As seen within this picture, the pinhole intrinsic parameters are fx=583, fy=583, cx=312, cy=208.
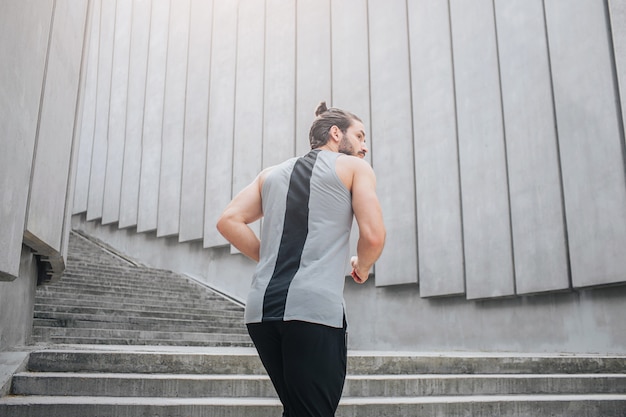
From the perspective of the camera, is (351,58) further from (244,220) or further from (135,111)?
(244,220)

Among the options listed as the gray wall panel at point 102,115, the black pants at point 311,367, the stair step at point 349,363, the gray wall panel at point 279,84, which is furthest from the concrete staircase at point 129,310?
the black pants at point 311,367

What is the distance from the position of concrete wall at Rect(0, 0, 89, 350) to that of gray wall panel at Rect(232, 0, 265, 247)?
241 inches

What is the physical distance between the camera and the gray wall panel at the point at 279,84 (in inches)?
444

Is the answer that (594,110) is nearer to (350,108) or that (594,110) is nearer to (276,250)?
(350,108)

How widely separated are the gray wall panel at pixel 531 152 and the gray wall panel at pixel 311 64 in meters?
3.66

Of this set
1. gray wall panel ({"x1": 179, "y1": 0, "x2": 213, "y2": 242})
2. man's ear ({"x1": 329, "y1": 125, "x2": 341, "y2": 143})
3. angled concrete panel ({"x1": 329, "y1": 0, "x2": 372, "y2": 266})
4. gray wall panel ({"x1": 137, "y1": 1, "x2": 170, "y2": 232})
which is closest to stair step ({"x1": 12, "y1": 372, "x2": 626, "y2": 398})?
man's ear ({"x1": 329, "y1": 125, "x2": 341, "y2": 143})

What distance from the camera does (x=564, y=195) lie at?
277 inches

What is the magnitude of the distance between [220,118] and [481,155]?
21.1ft

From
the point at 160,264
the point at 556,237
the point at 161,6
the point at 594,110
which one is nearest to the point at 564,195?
the point at 556,237

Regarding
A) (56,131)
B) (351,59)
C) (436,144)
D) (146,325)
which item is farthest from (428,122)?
(56,131)

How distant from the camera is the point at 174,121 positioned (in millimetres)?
13820

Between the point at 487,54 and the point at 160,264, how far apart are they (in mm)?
9172

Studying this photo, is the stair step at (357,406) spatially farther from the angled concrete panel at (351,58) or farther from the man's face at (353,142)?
the angled concrete panel at (351,58)

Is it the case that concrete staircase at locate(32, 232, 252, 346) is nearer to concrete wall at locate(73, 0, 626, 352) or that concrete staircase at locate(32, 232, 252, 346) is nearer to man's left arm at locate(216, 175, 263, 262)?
concrete wall at locate(73, 0, 626, 352)
